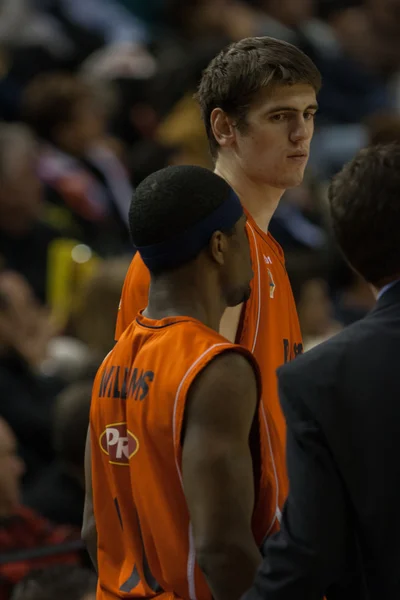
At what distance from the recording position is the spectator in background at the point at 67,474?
517 cm

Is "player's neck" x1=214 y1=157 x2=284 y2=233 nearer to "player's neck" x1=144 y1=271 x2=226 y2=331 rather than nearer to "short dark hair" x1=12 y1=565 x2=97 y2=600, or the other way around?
"player's neck" x1=144 y1=271 x2=226 y2=331

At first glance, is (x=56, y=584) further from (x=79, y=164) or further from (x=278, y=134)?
(x=79, y=164)

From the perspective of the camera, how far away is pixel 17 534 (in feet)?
15.8

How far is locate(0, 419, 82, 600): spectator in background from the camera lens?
4.57 m

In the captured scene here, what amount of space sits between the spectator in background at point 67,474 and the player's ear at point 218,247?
2.54 meters

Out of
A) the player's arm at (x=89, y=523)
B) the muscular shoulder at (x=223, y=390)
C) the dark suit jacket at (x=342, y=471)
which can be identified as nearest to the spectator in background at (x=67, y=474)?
the player's arm at (x=89, y=523)

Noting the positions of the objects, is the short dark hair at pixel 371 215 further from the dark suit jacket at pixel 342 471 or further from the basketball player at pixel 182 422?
the basketball player at pixel 182 422

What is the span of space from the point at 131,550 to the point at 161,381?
441mm

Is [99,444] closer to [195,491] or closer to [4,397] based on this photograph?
[195,491]

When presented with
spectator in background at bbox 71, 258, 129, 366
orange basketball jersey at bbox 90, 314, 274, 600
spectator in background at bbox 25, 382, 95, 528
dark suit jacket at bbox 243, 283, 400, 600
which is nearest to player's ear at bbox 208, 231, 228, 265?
orange basketball jersey at bbox 90, 314, 274, 600

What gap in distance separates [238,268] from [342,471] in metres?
0.57

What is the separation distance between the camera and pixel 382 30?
11.3 m

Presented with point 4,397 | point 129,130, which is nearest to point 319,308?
point 4,397

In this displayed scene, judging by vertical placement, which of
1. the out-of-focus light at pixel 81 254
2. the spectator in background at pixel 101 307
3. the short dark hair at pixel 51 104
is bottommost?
the spectator in background at pixel 101 307
